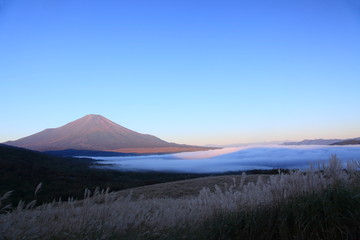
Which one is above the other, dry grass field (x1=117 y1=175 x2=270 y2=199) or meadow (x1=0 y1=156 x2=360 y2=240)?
meadow (x1=0 y1=156 x2=360 y2=240)

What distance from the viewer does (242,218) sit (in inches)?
133

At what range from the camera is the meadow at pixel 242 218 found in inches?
116

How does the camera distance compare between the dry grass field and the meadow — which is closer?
the meadow

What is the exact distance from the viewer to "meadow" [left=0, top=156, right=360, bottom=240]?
296 cm

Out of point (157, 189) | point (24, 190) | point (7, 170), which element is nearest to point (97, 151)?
point (7, 170)

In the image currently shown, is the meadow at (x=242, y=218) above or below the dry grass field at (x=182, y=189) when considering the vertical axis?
above

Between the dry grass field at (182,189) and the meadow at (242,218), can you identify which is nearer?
the meadow at (242,218)

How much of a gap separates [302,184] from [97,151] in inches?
3614

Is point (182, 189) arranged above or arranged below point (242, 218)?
below

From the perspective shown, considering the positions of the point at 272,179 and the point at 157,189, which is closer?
the point at 272,179

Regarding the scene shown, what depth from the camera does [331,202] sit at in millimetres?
3264

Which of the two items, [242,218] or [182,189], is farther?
[182,189]

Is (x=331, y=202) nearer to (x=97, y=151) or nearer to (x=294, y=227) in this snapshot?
(x=294, y=227)

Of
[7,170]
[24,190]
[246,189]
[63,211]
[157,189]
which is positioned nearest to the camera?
[63,211]
